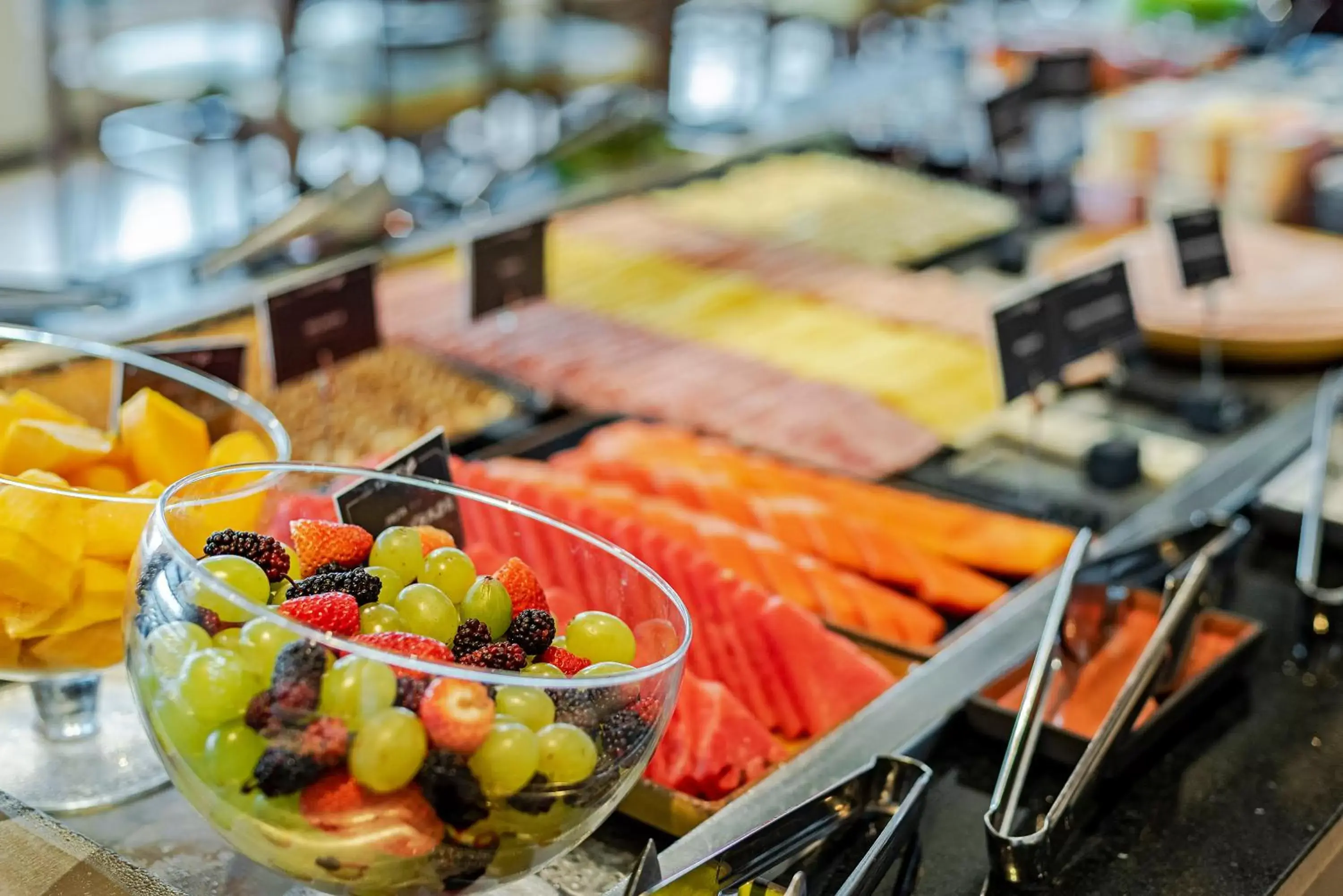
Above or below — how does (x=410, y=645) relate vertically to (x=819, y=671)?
above

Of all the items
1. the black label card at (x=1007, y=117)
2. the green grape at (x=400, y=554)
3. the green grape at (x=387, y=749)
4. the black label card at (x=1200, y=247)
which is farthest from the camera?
the black label card at (x=1007, y=117)

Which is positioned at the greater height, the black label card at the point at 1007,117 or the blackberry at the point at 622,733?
the blackberry at the point at 622,733

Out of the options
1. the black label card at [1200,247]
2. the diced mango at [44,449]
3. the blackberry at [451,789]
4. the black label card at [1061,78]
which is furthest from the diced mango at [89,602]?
the black label card at [1061,78]

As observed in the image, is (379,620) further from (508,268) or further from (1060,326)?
(508,268)

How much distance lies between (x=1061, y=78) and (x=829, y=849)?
113 inches

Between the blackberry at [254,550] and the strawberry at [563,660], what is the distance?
0.18 meters

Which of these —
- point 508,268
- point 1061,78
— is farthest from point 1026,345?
point 1061,78

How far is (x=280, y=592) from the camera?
100 centimetres

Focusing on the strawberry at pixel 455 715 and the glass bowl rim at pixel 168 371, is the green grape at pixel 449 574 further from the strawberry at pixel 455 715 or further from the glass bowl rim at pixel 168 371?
the glass bowl rim at pixel 168 371

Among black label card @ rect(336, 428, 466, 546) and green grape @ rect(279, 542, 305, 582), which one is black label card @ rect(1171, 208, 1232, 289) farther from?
green grape @ rect(279, 542, 305, 582)

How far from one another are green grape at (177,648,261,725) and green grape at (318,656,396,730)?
0.05 meters

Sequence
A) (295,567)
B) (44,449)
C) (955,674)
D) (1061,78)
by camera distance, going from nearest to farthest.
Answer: (295,567), (44,449), (955,674), (1061,78)

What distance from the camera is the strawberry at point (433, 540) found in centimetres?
109

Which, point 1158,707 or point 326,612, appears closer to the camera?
point 326,612
